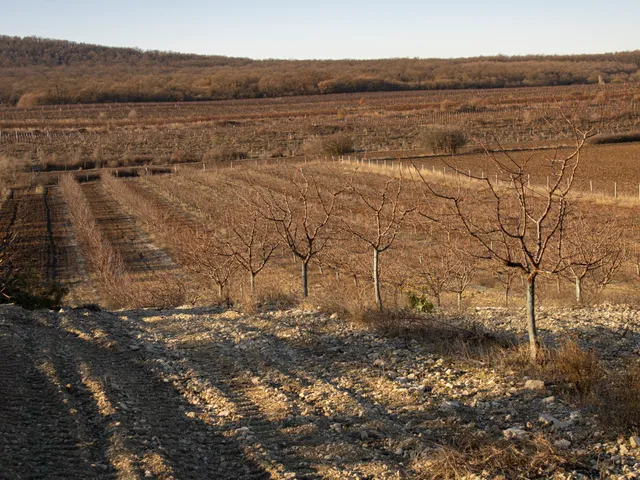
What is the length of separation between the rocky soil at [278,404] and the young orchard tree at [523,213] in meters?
1.10

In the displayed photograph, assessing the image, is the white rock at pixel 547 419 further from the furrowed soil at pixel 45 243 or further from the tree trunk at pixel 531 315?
the furrowed soil at pixel 45 243

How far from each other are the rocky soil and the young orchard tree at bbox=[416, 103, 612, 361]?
110cm

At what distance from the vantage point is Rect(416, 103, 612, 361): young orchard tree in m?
7.27

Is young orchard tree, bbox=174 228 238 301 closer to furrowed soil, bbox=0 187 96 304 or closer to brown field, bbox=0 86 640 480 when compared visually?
brown field, bbox=0 86 640 480

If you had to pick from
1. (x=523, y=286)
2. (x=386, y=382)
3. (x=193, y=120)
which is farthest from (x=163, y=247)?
(x=193, y=120)

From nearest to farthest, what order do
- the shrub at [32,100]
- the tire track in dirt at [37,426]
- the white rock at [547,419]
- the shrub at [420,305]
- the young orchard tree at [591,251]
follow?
the tire track in dirt at [37,426]
the white rock at [547,419]
the shrub at [420,305]
the young orchard tree at [591,251]
the shrub at [32,100]

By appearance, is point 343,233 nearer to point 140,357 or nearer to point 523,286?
point 523,286

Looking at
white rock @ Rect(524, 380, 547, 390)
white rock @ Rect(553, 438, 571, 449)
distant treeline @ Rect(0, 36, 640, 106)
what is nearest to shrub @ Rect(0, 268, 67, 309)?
white rock @ Rect(524, 380, 547, 390)

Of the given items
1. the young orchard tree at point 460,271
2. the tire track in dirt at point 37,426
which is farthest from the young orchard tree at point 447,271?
the tire track in dirt at point 37,426

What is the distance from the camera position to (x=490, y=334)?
347 inches

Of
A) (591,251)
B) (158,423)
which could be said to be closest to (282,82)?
(591,251)

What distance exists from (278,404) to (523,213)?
332cm

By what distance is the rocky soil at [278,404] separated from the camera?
5770 mm

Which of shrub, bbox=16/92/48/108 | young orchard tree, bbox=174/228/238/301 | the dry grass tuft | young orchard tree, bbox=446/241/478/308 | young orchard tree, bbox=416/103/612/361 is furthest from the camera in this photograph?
shrub, bbox=16/92/48/108
